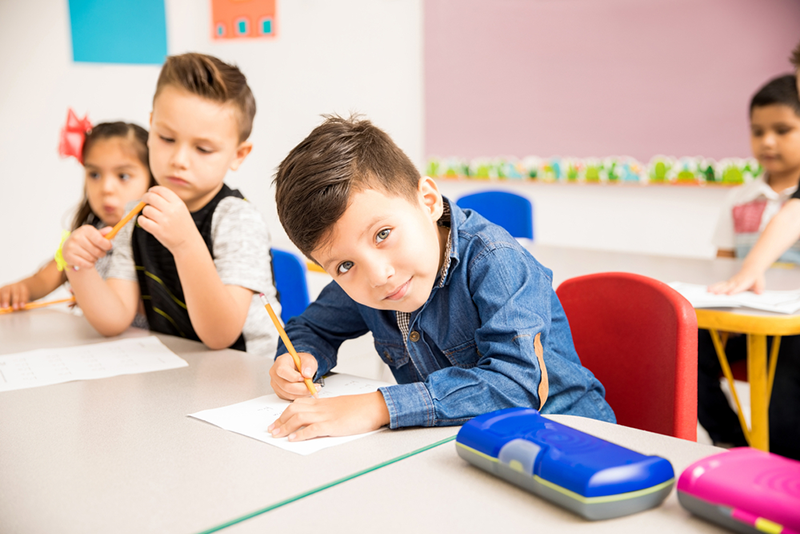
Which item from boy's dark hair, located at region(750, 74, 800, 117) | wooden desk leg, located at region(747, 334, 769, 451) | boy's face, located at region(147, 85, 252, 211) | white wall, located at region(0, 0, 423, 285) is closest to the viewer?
boy's face, located at region(147, 85, 252, 211)

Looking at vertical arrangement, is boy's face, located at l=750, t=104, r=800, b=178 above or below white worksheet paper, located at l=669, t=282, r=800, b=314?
above

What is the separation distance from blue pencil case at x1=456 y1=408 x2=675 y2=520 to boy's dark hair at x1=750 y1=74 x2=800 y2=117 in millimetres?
2068

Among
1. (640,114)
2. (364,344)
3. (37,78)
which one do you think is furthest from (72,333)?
(37,78)

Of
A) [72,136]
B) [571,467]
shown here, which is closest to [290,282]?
[72,136]

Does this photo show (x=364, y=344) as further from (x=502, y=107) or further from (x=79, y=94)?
(x=79, y=94)

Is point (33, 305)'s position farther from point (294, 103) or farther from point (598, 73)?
point (294, 103)

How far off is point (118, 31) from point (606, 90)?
2845 mm

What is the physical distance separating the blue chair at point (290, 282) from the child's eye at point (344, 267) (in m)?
0.75

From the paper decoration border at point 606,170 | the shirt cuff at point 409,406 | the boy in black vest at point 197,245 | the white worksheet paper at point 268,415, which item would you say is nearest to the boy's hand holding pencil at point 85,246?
the boy in black vest at point 197,245

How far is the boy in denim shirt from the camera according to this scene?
2.45 ft

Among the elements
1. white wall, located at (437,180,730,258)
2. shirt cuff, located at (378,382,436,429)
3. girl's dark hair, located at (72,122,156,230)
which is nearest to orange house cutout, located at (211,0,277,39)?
white wall, located at (437,180,730,258)

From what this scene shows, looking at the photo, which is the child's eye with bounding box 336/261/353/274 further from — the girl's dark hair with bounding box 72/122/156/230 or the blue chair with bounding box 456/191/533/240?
the blue chair with bounding box 456/191/533/240

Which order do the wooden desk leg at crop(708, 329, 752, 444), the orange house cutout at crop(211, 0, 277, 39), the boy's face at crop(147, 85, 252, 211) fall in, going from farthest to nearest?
the orange house cutout at crop(211, 0, 277, 39), the wooden desk leg at crop(708, 329, 752, 444), the boy's face at crop(147, 85, 252, 211)

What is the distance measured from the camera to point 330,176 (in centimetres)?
82
